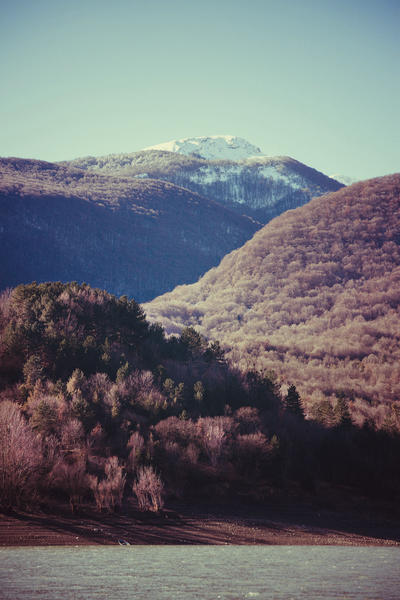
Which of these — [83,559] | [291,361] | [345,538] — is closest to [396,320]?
[291,361]

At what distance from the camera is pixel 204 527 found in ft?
158

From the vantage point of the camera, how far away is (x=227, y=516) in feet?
168

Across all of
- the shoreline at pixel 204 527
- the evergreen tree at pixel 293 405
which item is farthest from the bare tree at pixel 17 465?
the evergreen tree at pixel 293 405

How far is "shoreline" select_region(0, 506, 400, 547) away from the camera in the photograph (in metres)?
42.0

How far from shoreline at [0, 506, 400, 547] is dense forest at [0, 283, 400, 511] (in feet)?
6.34

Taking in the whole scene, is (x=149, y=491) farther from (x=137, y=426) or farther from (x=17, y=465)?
(x=17, y=465)

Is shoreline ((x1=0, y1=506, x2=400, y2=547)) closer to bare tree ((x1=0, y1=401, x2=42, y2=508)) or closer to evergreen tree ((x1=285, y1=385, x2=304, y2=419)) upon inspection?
bare tree ((x1=0, y1=401, x2=42, y2=508))

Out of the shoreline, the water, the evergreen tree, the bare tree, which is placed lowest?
the shoreline

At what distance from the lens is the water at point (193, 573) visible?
90.0 ft

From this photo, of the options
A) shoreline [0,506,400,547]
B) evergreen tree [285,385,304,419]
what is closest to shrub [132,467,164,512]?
shoreline [0,506,400,547]

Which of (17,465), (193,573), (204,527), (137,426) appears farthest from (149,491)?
(193,573)

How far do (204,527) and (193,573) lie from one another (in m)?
16.4

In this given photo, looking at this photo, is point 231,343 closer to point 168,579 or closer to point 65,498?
point 65,498

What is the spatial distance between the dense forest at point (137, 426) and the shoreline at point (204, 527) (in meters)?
1.93
